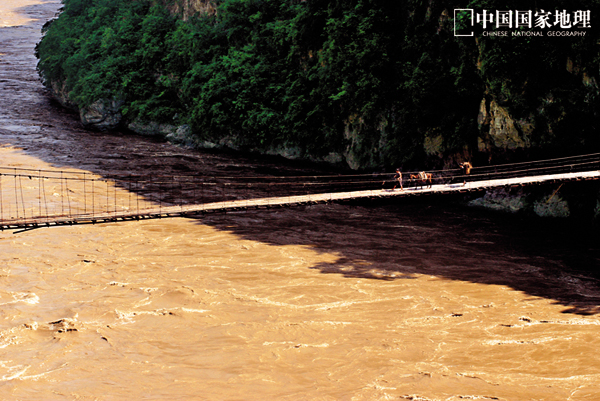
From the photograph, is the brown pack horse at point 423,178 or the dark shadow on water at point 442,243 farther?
the brown pack horse at point 423,178

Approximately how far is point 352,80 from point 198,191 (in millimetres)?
7647

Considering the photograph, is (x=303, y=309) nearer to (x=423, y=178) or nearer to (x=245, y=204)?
(x=245, y=204)

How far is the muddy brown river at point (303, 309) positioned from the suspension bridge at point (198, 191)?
1.09 m

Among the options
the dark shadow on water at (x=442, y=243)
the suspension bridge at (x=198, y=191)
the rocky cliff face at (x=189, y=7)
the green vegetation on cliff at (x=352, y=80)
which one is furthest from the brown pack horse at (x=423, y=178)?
the rocky cliff face at (x=189, y=7)

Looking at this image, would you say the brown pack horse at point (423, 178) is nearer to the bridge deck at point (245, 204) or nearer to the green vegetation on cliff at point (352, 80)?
the bridge deck at point (245, 204)

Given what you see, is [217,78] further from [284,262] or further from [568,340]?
[568,340]

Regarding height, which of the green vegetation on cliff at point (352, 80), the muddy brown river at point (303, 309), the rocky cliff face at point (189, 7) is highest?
the rocky cliff face at point (189, 7)

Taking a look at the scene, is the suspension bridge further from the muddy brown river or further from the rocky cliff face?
the rocky cliff face

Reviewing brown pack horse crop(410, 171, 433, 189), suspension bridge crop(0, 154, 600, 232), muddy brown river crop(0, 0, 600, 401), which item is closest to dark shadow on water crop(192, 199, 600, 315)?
muddy brown river crop(0, 0, 600, 401)

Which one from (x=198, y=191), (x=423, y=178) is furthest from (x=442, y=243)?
(x=198, y=191)

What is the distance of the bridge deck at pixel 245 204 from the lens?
1267 cm

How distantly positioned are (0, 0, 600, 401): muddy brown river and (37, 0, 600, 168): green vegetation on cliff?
3.46 metres

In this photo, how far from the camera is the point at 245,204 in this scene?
1455cm

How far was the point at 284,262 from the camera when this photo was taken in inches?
544
